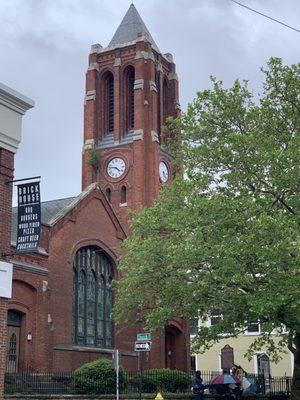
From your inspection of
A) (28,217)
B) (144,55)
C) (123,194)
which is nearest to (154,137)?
(123,194)

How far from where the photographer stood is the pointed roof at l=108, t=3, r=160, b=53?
54.4m

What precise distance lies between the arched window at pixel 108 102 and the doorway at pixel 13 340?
25358 millimetres

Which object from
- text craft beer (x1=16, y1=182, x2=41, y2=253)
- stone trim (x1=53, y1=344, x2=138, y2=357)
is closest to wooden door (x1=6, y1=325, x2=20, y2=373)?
stone trim (x1=53, y1=344, x2=138, y2=357)

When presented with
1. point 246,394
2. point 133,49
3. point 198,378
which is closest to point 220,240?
point 198,378

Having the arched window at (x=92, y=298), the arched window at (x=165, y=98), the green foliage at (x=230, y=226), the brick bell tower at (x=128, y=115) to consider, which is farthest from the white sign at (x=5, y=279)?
the arched window at (x=165, y=98)

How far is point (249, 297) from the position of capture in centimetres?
1978

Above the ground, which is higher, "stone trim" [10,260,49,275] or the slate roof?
the slate roof

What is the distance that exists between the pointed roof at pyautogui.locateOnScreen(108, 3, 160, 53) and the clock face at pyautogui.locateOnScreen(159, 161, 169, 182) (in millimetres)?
10778

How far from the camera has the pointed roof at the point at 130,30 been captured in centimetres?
5439

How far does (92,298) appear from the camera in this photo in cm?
3538

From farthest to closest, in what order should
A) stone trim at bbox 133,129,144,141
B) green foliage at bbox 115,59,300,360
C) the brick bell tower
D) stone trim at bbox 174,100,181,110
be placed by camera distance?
stone trim at bbox 174,100,181,110, stone trim at bbox 133,129,144,141, the brick bell tower, green foliage at bbox 115,59,300,360

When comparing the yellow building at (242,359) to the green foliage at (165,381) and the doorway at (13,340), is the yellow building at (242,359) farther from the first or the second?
the doorway at (13,340)

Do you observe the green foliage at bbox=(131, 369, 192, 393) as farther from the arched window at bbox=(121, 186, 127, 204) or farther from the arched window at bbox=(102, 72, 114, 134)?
the arched window at bbox=(102, 72, 114, 134)

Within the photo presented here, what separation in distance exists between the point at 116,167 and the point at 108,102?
7.14 m
